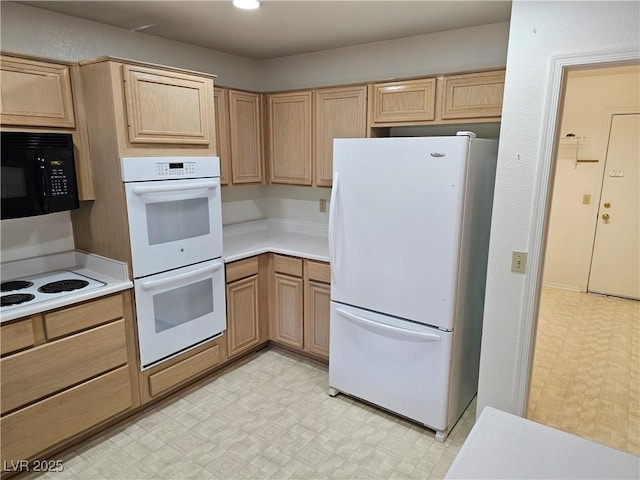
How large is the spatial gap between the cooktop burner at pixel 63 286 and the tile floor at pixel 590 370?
2.83 m

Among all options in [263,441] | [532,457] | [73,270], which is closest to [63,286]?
[73,270]

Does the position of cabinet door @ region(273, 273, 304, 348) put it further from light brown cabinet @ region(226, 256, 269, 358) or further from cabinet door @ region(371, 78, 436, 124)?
cabinet door @ region(371, 78, 436, 124)

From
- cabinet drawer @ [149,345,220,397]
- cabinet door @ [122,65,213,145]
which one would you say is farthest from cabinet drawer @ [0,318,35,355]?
cabinet door @ [122,65,213,145]

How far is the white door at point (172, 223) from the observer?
91.7 inches

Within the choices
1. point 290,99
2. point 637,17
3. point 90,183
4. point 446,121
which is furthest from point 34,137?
point 637,17

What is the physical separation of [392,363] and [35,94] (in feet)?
8.12

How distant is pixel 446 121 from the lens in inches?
102

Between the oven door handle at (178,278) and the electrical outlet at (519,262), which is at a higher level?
the electrical outlet at (519,262)

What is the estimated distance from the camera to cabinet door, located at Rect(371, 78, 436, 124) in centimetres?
262

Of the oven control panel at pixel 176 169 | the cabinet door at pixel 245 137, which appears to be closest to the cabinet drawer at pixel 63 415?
the oven control panel at pixel 176 169

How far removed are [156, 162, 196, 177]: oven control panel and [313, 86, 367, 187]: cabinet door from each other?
39.4 inches

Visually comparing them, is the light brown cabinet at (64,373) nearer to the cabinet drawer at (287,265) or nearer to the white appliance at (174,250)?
the white appliance at (174,250)

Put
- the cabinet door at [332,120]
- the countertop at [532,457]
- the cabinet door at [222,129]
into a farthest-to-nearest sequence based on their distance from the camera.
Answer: the cabinet door at [222,129]
the cabinet door at [332,120]
the countertop at [532,457]

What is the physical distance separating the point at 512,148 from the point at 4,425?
2773 millimetres
